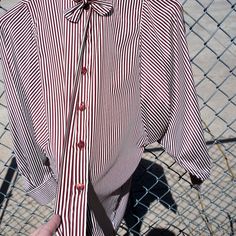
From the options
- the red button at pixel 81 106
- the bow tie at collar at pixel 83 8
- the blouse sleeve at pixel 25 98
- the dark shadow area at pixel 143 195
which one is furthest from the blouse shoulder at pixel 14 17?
the dark shadow area at pixel 143 195

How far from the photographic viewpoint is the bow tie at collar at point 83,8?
48.3 inches

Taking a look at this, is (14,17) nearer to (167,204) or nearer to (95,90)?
(95,90)

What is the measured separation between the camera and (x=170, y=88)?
147cm

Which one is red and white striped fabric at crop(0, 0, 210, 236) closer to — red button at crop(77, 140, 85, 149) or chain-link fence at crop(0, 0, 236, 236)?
red button at crop(77, 140, 85, 149)

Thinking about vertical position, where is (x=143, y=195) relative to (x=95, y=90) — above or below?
below

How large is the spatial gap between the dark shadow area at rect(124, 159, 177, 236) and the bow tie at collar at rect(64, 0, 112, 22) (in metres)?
1.32

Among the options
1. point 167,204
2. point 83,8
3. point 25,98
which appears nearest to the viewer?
point 83,8

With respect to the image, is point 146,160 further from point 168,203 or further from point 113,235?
point 113,235

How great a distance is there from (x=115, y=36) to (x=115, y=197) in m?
0.56

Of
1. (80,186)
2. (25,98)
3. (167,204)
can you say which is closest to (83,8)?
(25,98)

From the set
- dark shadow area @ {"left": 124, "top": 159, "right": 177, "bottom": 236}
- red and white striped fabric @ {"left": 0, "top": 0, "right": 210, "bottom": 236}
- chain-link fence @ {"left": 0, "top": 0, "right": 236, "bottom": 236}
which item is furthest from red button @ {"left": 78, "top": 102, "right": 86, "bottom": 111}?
dark shadow area @ {"left": 124, "top": 159, "right": 177, "bottom": 236}

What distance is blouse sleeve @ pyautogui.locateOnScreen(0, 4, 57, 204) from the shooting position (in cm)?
133

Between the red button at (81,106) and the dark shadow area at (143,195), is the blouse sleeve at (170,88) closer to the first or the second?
the red button at (81,106)

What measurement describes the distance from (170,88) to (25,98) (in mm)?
437
